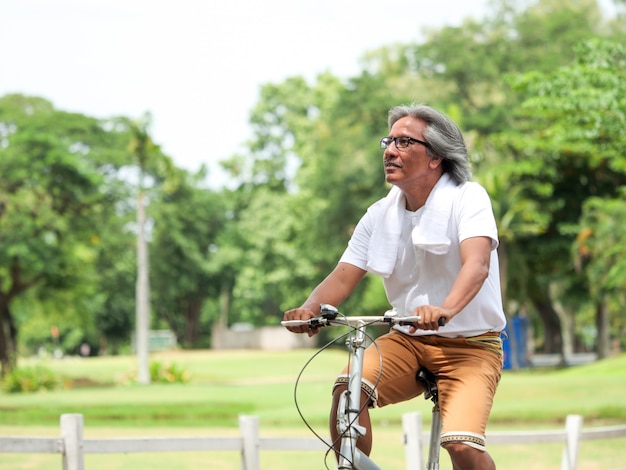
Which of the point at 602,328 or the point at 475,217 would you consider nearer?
the point at 475,217

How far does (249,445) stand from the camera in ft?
28.1

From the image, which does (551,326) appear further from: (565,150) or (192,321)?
(192,321)

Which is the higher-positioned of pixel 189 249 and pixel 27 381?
pixel 189 249

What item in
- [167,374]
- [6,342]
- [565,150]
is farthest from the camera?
[6,342]

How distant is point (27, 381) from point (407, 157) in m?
30.5

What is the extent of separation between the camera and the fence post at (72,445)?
299 inches

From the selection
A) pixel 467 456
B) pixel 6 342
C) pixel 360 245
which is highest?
pixel 360 245

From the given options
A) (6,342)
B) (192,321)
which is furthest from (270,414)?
(192,321)

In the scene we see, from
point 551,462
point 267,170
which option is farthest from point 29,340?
point 551,462

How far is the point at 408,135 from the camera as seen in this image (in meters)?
4.40

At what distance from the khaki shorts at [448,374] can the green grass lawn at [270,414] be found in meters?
7.38

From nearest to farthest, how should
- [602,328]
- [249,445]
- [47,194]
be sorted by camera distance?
[249,445]
[47,194]
[602,328]

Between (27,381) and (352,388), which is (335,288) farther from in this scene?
(27,381)

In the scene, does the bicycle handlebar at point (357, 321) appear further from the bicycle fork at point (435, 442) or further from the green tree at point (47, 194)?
the green tree at point (47, 194)
